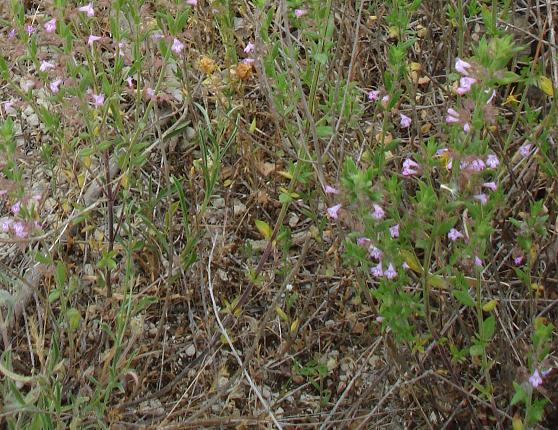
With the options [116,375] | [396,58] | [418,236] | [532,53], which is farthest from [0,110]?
[532,53]

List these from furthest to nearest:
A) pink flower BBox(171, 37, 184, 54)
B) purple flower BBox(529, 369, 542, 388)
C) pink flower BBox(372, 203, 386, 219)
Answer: pink flower BBox(171, 37, 184, 54)
purple flower BBox(529, 369, 542, 388)
pink flower BBox(372, 203, 386, 219)

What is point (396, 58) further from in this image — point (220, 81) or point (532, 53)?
point (532, 53)

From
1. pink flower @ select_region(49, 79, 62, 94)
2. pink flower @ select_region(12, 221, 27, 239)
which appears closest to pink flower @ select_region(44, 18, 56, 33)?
pink flower @ select_region(49, 79, 62, 94)

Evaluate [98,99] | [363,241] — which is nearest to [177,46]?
[98,99]

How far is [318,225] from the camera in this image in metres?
2.50

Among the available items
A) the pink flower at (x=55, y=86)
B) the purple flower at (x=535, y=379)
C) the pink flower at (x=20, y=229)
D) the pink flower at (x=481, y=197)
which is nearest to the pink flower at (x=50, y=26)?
the pink flower at (x=55, y=86)

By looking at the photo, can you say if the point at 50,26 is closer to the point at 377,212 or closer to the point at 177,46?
the point at 177,46

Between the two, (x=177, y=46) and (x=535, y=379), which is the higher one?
(x=177, y=46)

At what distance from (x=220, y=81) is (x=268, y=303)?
0.86 metres

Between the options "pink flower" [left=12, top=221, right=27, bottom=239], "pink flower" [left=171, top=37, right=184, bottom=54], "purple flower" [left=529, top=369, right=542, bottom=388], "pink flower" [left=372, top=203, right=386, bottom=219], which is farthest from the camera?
"pink flower" [left=171, top=37, right=184, bottom=54]

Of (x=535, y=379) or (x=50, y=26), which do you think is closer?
(x=535, y=379)

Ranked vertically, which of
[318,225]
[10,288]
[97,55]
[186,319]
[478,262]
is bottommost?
[186,319]

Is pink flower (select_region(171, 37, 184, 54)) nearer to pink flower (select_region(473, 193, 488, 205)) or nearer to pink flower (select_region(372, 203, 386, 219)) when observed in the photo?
pink flower (select_region(372, 203, 386, 219))

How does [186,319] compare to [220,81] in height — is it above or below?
below
